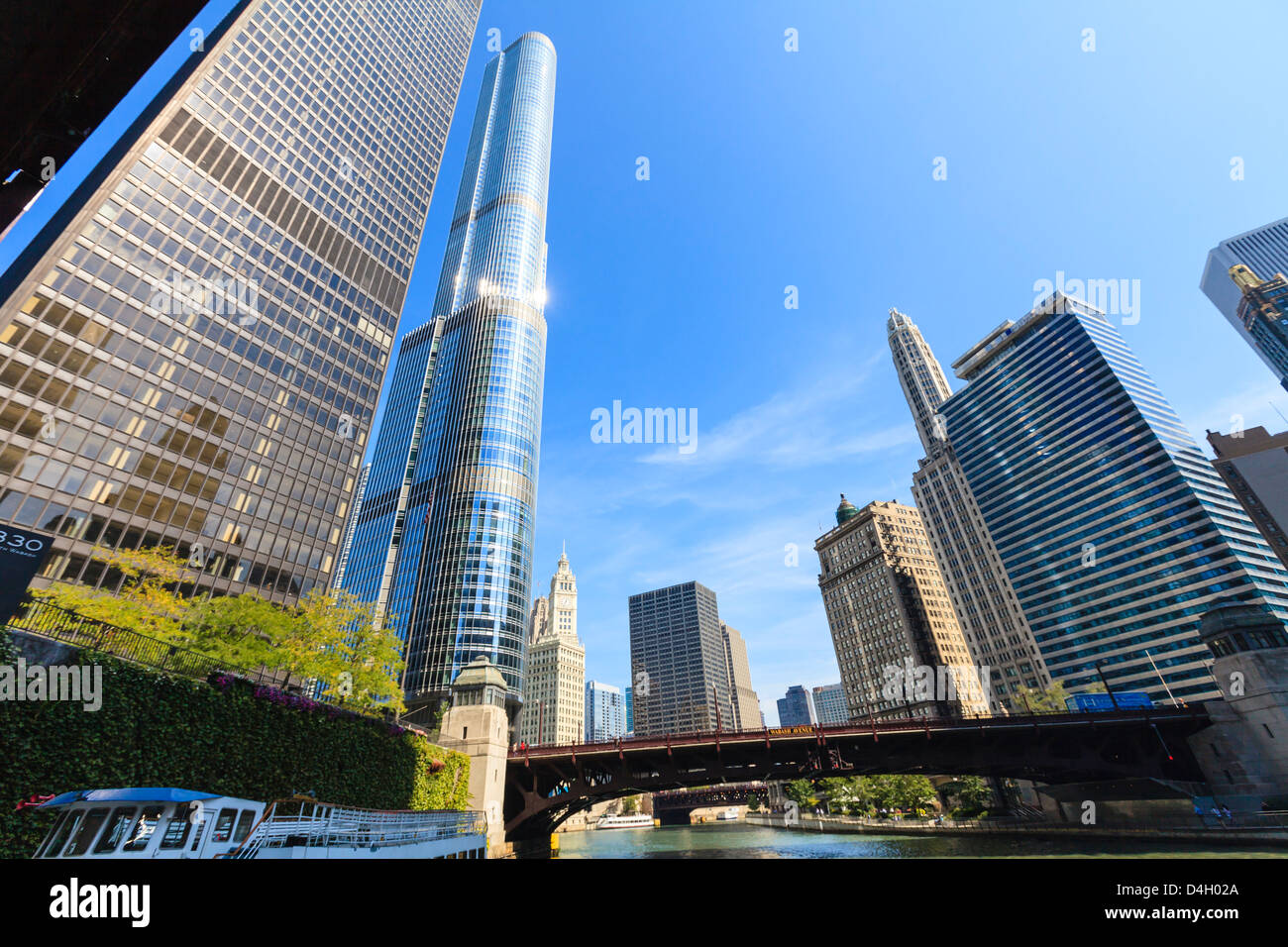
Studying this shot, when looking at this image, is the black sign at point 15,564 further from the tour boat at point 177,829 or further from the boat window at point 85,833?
the boat window at point 85,833

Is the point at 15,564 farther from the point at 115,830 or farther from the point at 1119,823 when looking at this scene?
the point at 1119,823

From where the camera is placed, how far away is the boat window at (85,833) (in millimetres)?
16109

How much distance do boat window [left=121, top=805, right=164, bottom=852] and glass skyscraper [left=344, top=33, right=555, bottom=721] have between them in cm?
8175

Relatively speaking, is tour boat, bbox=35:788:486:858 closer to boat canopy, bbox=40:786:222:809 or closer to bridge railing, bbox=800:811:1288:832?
boat canopy, bbox=40:786:222:809

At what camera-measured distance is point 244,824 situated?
19109 millimetres

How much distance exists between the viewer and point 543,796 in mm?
53594

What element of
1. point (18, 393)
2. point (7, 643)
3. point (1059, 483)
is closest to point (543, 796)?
point (7, 643)

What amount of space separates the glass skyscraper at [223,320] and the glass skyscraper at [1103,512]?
13256 cm

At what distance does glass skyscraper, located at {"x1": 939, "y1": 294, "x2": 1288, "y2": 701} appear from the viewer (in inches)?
4528

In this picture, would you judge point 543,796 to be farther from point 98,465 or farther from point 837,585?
point 837,585

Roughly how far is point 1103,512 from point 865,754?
116629 millimetres

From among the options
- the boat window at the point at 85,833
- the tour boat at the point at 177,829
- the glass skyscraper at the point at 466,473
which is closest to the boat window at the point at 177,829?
the tour boat at the point at 177,829

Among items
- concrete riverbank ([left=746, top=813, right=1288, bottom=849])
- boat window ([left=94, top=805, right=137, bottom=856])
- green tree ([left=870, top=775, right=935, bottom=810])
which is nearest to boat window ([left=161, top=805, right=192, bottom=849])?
boat window ([left=94, top=805, right=137, bottom=856])

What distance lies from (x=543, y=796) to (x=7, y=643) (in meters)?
44.5
